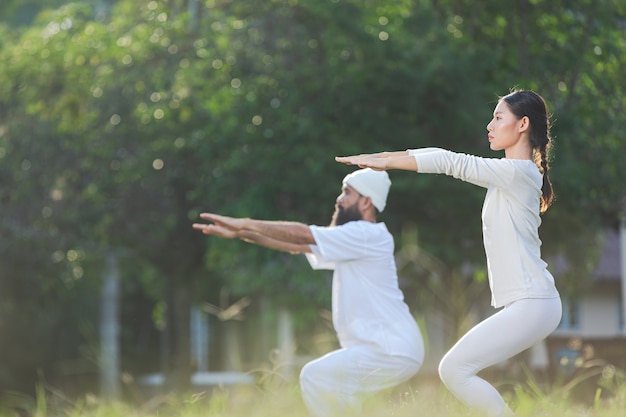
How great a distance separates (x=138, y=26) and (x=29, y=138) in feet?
8.01

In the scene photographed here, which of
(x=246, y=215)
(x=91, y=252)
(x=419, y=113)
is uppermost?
(x=419, y=113)

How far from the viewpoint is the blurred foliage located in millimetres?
15750

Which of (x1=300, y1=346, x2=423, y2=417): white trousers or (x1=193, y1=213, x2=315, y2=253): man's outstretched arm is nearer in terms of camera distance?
(x1=193, y1=213, x2=315, y2=253): man's outstretched arm

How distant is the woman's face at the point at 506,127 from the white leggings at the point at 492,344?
690mm

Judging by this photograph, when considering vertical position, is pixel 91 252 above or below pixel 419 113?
below

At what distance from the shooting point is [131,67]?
18.4 m

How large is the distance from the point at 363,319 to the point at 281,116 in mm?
9681

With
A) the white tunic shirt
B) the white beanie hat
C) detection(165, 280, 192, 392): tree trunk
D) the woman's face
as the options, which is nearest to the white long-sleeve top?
the woman's face

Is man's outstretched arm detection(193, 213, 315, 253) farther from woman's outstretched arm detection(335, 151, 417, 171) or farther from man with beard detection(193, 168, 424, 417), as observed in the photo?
woman's outstretched arm detection(335, 151, 417, 171)

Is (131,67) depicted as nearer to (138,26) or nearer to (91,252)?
(138,26)

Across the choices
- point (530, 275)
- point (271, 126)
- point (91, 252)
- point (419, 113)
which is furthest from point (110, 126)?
point (530, 275)

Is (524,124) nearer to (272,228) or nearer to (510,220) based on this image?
(510,220)

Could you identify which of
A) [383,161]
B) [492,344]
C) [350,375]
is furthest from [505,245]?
[350,375]

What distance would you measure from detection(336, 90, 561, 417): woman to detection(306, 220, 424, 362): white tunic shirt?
48.7 inches
